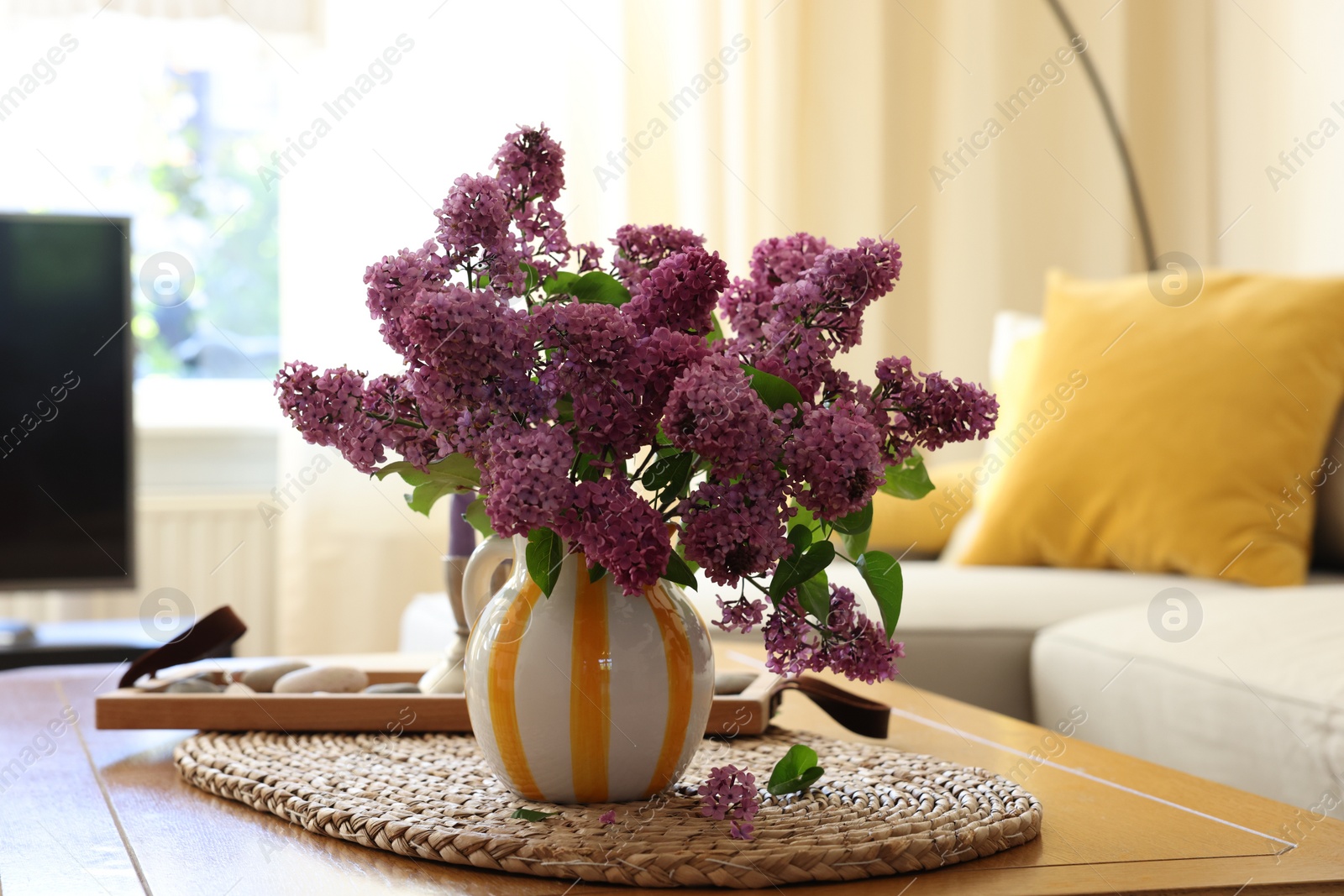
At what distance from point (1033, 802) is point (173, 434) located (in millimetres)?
2654

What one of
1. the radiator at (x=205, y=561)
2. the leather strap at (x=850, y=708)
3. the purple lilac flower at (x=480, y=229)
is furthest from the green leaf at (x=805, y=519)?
the radiator at (x=205, y=561)

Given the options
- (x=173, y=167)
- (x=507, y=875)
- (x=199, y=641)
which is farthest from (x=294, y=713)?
(x=173, y=167)

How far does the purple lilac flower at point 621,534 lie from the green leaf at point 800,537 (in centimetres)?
9

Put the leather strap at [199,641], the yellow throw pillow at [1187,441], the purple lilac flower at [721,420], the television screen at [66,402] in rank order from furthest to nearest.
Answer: the television screen at [66,402] < the yellow throw pillow at [1187,441] < the leather strap at [199,641] < the purple lilac flower at [721,420]

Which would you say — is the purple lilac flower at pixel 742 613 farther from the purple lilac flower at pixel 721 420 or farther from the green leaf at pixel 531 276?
the green leaf at pixel 531 276

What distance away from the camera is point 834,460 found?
67cm

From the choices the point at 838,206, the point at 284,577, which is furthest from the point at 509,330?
the point at 838,206

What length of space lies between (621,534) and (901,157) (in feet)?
9.37

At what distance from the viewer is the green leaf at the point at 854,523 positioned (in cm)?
75

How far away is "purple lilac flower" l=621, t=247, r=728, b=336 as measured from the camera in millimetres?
711

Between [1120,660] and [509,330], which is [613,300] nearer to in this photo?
[509,330]

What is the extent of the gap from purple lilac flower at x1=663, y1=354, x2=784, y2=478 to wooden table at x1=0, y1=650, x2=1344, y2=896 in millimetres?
224

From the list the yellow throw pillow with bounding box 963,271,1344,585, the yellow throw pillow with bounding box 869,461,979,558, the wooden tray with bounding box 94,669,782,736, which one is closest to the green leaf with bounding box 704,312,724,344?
the wooden tray with bounding box 94,669,782,736

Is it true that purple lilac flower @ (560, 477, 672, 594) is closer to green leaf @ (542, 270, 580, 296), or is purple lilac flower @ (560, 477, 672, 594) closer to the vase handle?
green leaf @ (542, 270, 580, 296)
